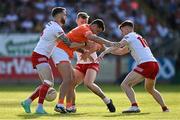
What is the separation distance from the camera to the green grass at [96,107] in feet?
57.2

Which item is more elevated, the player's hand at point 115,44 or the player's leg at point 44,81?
the player's hand at point 115,44

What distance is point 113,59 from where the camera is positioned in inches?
1389

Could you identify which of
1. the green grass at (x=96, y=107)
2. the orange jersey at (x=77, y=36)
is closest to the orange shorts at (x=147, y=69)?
the green grass at (x=96, y=107)

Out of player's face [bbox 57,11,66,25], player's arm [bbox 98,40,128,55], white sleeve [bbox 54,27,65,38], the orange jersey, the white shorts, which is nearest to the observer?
white sleeve [bbox 54,27,65,38]

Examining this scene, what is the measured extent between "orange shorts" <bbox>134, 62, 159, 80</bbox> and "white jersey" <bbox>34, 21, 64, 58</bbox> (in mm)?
2321

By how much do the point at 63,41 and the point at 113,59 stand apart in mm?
16961

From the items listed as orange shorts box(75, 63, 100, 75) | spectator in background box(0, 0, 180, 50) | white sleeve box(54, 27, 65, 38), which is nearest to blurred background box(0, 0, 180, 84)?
spectator in background box(0, 0, 180, 50)

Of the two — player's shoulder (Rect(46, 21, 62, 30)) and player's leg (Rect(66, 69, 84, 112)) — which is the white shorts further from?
player's leg (Rect(66, 69, 84, 112))

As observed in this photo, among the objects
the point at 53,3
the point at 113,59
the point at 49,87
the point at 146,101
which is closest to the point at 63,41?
the point at 49,87

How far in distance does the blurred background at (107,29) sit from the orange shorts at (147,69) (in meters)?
15.1

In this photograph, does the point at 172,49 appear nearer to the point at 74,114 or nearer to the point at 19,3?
the point at 19,3

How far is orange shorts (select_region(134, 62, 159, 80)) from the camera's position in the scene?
19062 millimetres

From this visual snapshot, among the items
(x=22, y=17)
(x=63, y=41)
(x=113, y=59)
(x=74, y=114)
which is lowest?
(x=74, y=114)

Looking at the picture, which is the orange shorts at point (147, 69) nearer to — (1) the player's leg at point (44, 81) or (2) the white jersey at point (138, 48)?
(2) the white jersey at point (138, 48)
